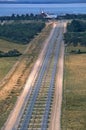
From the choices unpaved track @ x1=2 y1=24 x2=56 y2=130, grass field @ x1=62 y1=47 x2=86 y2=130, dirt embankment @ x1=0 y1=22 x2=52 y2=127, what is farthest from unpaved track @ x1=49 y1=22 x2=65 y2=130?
dirt embankment @ x1=0 y1=22 x2=52 y2=127

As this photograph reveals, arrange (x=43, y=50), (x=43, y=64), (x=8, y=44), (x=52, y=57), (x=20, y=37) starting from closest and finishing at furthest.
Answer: (x=43, y=64)
(x=52, y=57)
(x=43, y=50)
(x=8, y=44)
(x=20, y=37)

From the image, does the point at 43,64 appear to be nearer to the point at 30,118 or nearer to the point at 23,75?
the point at 23,75

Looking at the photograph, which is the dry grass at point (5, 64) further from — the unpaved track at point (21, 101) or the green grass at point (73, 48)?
the green grass at point (73, 48)

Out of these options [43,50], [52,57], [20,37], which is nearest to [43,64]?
[52,57]

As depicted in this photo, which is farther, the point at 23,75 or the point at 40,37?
the point at 40,37

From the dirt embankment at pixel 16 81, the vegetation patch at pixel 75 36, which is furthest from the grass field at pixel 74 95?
the vegetation patch at pixel 75 36

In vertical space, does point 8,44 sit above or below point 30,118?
below

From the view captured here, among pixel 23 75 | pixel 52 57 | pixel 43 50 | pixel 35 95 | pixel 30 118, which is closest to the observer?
pixel 30 118

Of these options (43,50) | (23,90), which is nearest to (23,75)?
(23,90)
